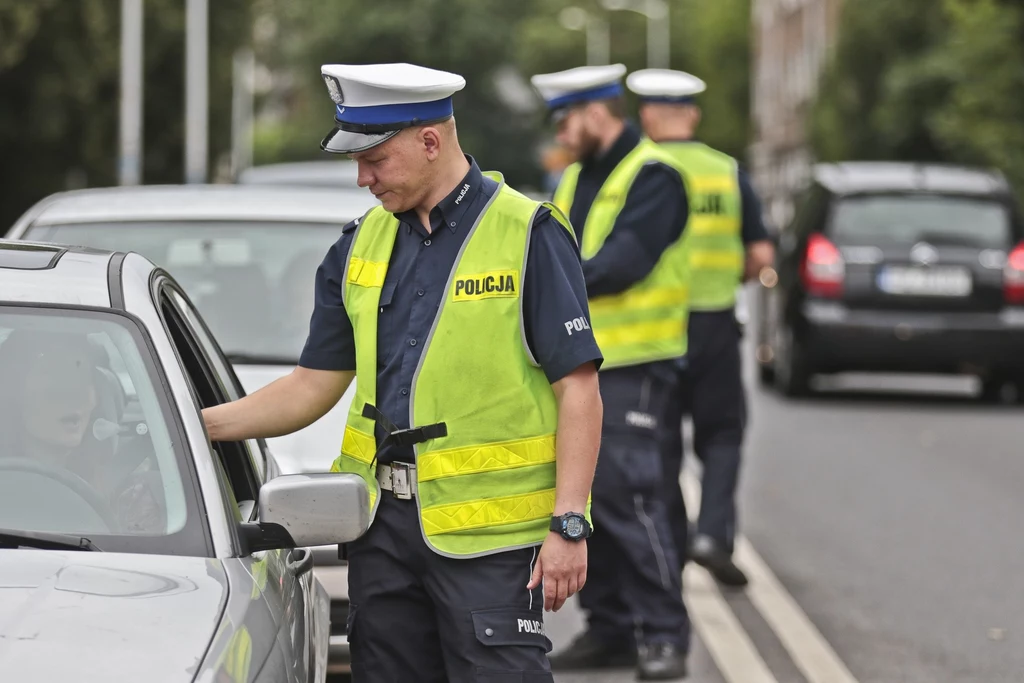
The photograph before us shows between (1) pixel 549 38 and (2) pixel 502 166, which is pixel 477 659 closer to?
(2) pixel 502 166

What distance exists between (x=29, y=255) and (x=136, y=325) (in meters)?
0.36

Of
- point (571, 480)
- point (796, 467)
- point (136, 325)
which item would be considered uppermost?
point (136, 325)

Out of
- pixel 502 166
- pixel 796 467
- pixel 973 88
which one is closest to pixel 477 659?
pixel 796 467

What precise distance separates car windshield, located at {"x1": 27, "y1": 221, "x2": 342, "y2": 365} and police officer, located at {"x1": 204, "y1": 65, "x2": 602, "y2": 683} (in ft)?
8.23

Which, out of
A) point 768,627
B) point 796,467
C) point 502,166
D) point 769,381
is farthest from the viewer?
point 502,166

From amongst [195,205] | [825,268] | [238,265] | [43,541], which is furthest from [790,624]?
[825,268]

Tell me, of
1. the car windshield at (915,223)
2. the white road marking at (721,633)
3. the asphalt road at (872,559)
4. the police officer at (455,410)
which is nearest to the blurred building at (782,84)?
the car windshield at (915,223)

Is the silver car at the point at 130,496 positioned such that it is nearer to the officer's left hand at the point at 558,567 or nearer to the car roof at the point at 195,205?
the officer's left hand at the point at 558,567

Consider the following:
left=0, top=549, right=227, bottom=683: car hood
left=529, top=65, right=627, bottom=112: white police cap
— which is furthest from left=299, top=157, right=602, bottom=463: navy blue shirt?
left=529, top=65, right=627, bottom=112: white police cap

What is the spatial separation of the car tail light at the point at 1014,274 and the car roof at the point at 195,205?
27.9ft

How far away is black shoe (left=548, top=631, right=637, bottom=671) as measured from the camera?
6.41m

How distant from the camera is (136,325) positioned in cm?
377

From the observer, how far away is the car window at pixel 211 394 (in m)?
4.08

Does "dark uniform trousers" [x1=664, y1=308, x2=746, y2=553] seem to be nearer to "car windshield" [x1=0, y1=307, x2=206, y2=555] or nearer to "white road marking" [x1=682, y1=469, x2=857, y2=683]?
"white road marking" [x1=682, y1=469, x2=857, y2=683]
